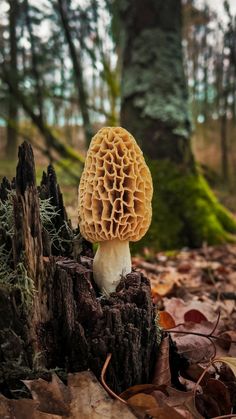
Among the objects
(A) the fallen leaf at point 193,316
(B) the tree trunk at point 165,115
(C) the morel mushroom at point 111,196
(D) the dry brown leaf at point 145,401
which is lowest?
(D) the dry brown leaf at point 145,401

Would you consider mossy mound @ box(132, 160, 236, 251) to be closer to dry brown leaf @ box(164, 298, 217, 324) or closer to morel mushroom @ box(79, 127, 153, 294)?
dry brown leaf @ box(164, 298, 217, 324)

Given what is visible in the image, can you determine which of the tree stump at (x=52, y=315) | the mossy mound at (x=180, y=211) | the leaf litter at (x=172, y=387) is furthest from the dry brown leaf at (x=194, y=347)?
the mossy mound at (x=180, y=211)

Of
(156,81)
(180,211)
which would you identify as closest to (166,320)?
(180,211)

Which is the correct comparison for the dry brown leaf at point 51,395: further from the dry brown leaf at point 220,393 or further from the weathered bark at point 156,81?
the weathered bark at point 156,81

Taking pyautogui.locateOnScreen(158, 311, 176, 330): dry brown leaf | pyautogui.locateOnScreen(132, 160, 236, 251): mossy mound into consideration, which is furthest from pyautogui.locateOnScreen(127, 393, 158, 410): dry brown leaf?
pyautogui.locateOnScreen(132, 160, 236, 251): mossy mound

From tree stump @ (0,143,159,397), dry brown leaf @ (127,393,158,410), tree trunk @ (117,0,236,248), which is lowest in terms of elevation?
dry brown leaf @ (127,393,158,410)

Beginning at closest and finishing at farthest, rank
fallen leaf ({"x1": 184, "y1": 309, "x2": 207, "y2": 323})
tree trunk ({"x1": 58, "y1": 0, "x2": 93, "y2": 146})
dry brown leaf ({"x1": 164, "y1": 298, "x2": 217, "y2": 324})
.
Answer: fallen leaf ({"x1": 184, "y1": 309, "x2": 207, "y2": 323}) → dry brown leaf ({"x1": 164, "y1": 298, "x2": 217, "y2": 324}) → tree trunk ({"x1": 58, "y1": 0, "x2": 93, "y2": 146})

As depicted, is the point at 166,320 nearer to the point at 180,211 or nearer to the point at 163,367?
the point at 163,367
